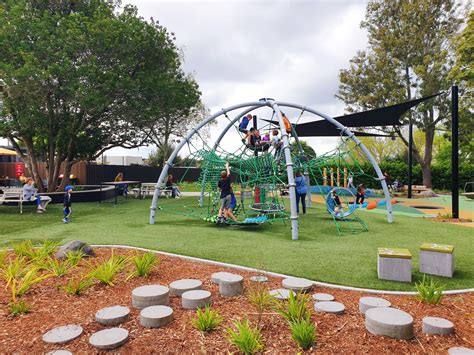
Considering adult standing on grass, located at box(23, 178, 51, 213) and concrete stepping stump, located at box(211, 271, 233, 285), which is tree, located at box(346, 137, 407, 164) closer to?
adult standing on grass, located at box(23, 178, 51, 213)

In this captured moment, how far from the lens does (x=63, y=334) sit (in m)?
3.26

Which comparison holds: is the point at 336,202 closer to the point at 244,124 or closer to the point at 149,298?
the point at 244,124

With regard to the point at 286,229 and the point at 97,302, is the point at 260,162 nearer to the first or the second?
the point at 286,229

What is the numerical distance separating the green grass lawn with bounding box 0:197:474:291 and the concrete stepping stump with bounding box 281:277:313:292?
0.31 meters

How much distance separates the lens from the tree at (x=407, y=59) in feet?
75.3

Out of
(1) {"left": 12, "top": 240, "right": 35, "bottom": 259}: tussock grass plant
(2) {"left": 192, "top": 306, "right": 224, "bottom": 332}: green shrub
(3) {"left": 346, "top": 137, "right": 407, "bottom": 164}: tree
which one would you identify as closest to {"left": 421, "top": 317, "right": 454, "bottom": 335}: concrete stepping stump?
(2) {"left": 192, "top": 306, "right": 224, "bottom": 332}: green shrub

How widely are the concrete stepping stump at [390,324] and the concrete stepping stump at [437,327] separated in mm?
166

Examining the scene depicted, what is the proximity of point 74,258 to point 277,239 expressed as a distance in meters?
4.25

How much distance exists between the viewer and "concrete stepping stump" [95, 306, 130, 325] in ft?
11.5

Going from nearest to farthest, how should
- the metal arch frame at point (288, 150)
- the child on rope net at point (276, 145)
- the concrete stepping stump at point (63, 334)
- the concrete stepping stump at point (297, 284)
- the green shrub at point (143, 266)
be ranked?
the concrete stepping stump at point (63, 334), the concrete stepping stump at point (297, 284), the green shrub at point (143, 266), the metal arch frame at point (288, 150), the child on rope net at point (276, 145)

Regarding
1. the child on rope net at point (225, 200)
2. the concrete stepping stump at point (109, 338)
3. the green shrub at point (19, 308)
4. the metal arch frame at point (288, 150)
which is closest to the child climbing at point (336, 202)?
the metal arch frame at point (288, 150)

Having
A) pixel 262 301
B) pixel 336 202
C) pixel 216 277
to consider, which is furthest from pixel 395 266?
pixel 336 202

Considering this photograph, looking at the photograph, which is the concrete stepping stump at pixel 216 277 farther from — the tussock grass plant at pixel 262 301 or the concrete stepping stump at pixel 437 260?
the concrete stepping stump at pixel 437 260

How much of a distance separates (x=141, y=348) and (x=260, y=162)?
7.45 metres
